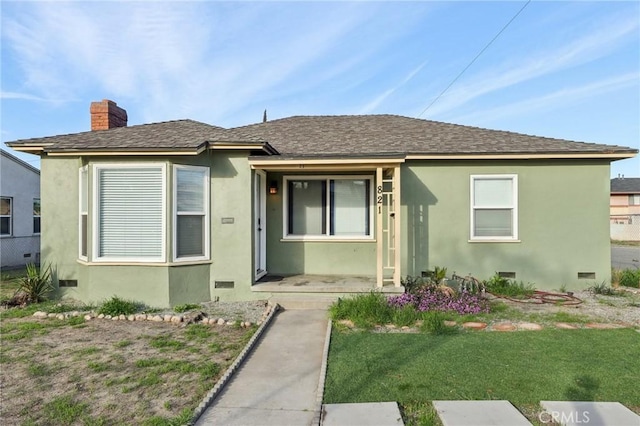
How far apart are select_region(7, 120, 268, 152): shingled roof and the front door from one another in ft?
3.72

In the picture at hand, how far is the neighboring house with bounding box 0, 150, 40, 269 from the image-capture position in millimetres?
12258

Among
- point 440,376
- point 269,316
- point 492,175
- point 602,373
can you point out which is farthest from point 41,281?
point 492,175

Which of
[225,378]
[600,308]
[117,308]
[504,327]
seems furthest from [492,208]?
[117,308]

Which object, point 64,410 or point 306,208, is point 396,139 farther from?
point 64,410

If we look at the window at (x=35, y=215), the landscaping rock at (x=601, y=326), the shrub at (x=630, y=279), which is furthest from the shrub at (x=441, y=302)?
the window at (x=35, y=215)

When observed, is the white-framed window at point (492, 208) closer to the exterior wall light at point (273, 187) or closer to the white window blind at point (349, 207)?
the white window blind at point (349, 207)

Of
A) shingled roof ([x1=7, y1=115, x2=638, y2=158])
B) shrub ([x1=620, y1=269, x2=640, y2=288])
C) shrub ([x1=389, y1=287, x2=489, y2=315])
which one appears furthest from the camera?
shrub ([x1=620, y1=269, x2=640, y2=288])

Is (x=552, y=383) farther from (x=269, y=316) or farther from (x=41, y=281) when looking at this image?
(x=41, y=281)

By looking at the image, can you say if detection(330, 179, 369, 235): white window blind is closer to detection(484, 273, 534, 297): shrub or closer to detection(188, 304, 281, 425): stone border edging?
detection(484, 273, 534, 297): shrub

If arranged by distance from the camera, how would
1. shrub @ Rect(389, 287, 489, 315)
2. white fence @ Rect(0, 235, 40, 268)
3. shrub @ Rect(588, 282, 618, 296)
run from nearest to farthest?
shrub @ Rect(389, 287, 489, 315), shrub @ Rect(588, 282, 618, 296), white fence @ Rect(0, 235, 40, 268)

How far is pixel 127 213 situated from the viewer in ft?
22.5

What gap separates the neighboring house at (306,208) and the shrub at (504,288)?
38cm

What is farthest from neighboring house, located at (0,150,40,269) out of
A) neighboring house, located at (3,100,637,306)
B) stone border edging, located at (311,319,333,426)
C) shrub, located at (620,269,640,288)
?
shrub, located at (620,269,640,288)

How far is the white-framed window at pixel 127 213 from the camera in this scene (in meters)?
6.82
